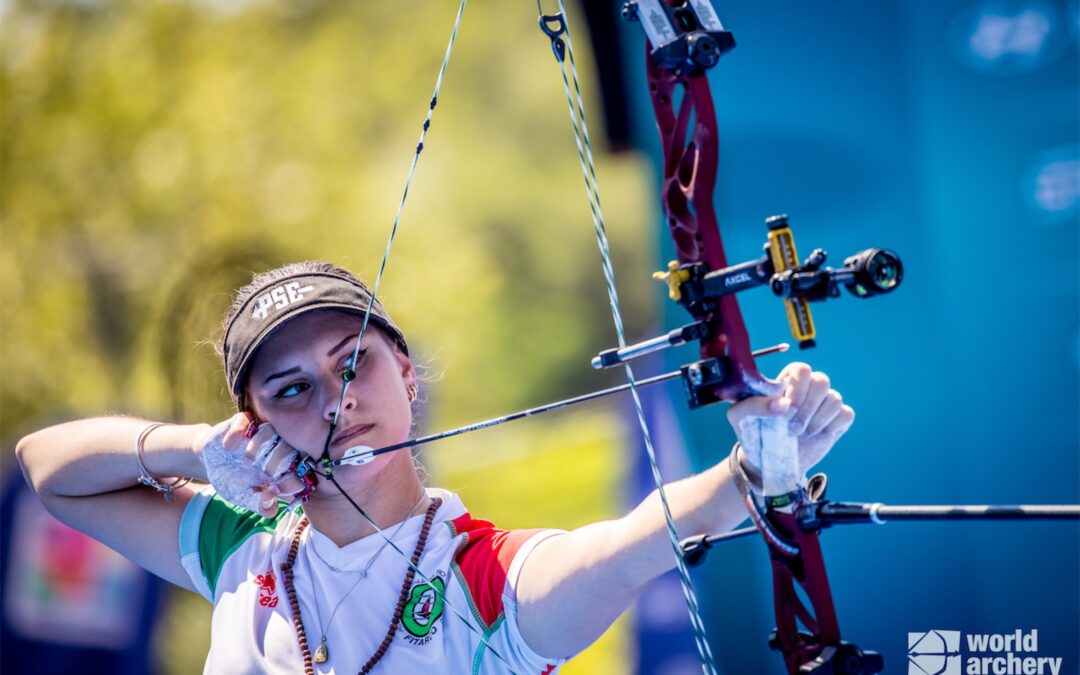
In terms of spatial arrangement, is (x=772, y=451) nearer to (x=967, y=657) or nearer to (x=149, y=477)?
(x=967, y=657)

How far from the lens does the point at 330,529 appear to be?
82.0 inches

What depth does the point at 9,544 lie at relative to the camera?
484 centimetres

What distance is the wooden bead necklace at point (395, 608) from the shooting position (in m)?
1.88

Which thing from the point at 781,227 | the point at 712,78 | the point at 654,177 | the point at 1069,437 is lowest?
the point at 1069,437

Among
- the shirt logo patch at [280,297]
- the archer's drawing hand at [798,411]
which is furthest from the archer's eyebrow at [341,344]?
the archer's drawing hand at [798,411]

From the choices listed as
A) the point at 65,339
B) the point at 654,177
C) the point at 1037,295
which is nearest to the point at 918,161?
the point at 1037,295

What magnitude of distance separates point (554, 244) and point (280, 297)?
6.28 meters

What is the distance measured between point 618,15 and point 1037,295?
1558mm

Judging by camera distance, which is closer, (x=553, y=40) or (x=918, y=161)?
(x=553, y=40)

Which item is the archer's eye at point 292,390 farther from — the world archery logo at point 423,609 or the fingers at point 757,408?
the fingers at point 757,408

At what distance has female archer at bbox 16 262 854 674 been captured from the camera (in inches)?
70.2

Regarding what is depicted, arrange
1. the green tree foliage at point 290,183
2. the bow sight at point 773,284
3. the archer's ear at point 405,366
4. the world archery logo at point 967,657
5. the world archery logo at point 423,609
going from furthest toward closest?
1. the green tree foliage at point 290,183
2. the archer's ear at point 405,366
3. the world archery logo at point 967,657
4. the world archery logo at point 423,609
5. the bow sight at point 773,284

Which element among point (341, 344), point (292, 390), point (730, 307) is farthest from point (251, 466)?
point (730, 307)

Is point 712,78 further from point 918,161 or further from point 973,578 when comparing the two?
point 973,578
